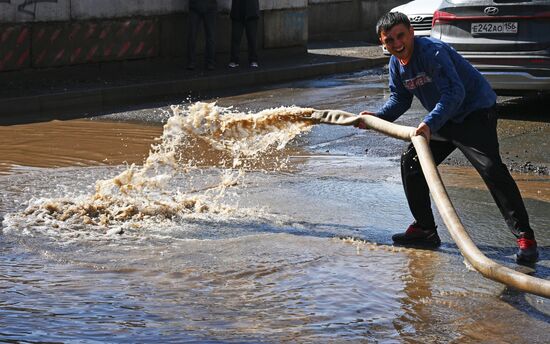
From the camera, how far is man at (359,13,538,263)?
5930 mm

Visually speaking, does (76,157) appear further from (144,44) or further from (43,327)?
(144,44)

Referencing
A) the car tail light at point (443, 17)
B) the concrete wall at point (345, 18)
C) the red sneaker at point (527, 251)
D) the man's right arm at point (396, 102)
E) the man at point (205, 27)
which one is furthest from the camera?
the concrete wall at point (345, 18)

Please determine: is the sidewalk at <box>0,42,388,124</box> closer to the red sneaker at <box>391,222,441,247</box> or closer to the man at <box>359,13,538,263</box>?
the red sneaker at <box>391,222,441,247</box>

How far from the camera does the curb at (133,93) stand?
42.5 feet

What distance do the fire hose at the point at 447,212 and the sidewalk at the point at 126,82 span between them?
21.0ft

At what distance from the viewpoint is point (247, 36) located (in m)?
17.3

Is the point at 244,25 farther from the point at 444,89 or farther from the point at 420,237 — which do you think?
the point at 444,89

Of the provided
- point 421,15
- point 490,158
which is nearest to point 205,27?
point 421,15

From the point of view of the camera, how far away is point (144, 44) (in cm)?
1633

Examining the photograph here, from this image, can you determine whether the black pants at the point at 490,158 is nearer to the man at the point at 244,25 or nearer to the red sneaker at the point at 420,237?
the red sneaker at the point at 420,237

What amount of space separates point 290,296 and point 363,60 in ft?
44.7

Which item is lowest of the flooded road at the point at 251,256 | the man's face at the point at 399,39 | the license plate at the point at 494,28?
the flooded road at the point at 251,256

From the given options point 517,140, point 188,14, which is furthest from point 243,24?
point 517,140

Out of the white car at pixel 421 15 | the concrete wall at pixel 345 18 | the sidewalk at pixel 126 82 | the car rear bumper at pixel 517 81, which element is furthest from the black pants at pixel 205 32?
the car rear bumper at pixel 517 81
